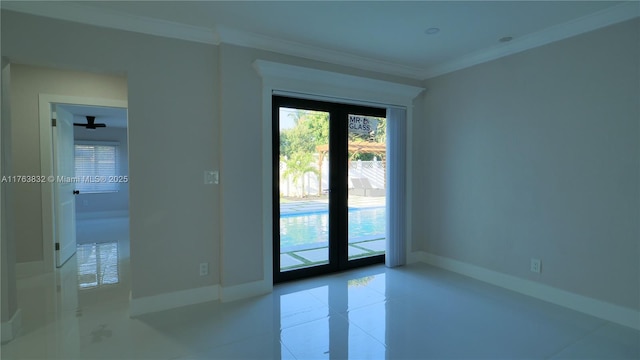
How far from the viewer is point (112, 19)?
271 centimetres

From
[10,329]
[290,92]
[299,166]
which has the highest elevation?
[290,92]

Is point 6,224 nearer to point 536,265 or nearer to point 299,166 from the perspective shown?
point 299,166

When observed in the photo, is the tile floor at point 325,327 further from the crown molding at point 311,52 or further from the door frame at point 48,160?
the crown molding at point 311,52

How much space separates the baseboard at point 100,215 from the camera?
8305 mm

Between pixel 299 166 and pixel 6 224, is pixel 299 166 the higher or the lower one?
the higher one

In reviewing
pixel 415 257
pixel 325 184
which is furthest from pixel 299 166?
pixel 415 257

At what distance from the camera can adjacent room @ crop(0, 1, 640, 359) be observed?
8.35 feet

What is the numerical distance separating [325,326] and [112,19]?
3138mm

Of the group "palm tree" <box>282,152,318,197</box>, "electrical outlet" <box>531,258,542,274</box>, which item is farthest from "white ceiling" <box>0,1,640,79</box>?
"electrical outlet" <box>531,258,542,274</box>

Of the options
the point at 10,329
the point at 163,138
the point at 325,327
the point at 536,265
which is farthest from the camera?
the point at 536,265

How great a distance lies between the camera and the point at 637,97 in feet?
8.43

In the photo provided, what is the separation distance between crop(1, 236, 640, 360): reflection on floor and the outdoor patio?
372 mm

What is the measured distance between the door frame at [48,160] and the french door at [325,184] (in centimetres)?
241

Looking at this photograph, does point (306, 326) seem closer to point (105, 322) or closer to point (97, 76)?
point (105, 322)
